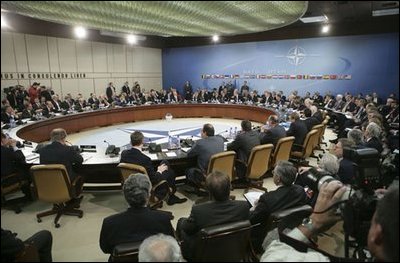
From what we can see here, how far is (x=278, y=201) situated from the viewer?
235 centimetres

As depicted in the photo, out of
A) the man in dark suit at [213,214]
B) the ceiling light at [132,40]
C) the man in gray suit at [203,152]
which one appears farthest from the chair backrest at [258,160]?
the ceiling light at [132,40]

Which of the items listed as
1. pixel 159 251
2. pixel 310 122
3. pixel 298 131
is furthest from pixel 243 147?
pixel 159 251

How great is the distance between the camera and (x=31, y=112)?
7844 millimetres

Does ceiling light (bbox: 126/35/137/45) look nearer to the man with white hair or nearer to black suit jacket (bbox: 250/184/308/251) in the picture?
black suit jacket (bbox: 250/184/308/251)

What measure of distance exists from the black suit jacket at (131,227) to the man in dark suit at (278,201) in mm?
827

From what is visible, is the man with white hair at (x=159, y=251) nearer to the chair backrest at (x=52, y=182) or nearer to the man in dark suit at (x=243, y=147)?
the chair backrest at (x=52, y=182)

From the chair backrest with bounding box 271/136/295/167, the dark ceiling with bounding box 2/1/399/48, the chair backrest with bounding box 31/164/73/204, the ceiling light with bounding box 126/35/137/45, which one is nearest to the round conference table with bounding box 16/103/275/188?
the chair backrest with bounding box 31/164/73/204

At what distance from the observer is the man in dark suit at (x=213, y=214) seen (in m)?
2.01

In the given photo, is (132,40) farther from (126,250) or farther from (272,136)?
(126,250)

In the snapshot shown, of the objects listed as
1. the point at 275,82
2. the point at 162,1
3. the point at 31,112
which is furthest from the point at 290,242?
the point at 275,82

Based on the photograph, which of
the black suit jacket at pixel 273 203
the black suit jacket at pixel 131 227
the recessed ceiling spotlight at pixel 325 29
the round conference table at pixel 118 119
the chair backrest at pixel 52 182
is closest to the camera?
the black suit jacket at pixel 131 227

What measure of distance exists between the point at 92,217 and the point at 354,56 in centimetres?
1133

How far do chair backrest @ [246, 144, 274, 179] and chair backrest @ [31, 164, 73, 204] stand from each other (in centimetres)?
246

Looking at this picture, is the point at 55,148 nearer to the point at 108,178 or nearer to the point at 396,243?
the point at 108,178
